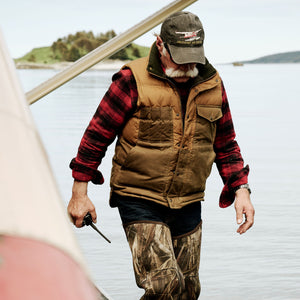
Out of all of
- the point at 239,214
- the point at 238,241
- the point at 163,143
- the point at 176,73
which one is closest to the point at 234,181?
the point at 239,214

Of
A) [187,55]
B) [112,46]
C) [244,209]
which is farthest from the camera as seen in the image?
[112,46]

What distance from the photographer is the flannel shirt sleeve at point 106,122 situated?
12.3 ft

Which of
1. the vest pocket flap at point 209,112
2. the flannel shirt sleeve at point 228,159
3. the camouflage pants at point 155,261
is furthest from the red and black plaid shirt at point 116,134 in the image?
the camouflage pants at point 155,261

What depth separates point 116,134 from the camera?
154 inches

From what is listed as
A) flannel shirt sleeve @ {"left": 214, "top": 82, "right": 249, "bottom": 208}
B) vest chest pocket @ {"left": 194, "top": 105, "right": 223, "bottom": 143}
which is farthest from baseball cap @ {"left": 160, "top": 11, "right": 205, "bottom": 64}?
flannel shirt sleeve @ {"left": 214, "top": 82, "right": 249, "bottom": 208}

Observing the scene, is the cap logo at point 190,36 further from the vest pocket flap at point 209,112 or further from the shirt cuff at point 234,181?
the shirt cuff at point 234,181

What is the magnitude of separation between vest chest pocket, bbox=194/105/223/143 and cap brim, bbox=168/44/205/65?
9.5 inches

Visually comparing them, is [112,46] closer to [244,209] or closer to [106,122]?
[106,122]

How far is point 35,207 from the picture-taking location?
101 cm

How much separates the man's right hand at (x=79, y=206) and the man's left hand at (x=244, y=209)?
69 cm

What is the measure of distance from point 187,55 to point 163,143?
410mm

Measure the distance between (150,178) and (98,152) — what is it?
0.30m

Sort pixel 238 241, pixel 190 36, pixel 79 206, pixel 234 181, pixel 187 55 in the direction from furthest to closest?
pixel 238 241, pixel 234 181, pixel 79 206, pixel 190 36, pixel 187 55

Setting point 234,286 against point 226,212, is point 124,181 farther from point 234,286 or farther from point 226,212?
point 226,212
